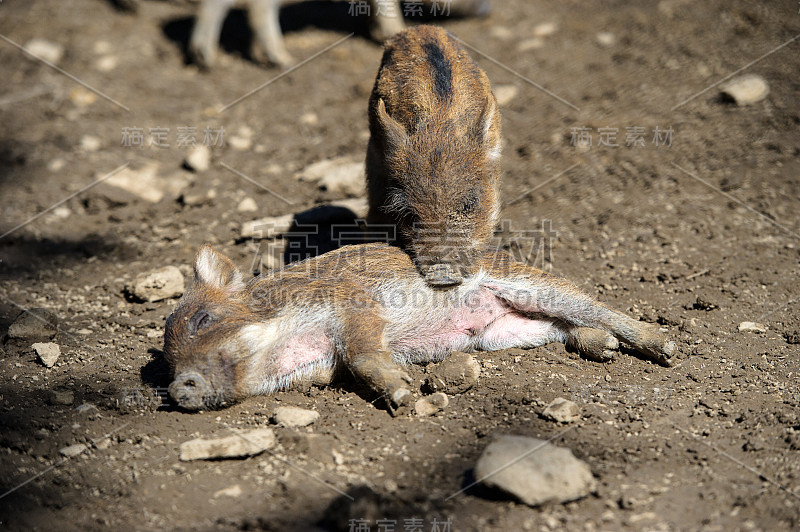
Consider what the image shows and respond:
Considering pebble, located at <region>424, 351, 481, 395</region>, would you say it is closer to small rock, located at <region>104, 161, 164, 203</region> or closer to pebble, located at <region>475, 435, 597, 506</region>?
pebble, located at <region>475, 435, 597, 506</region>

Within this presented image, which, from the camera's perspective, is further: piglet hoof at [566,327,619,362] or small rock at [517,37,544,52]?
small rock at [517,37,544,52]

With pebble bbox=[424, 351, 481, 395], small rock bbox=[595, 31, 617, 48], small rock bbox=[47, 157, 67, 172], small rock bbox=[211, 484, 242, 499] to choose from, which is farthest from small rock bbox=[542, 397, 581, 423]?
small rock bbox=[595, 31, 617, 48]

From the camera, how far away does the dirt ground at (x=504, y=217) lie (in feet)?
10.9

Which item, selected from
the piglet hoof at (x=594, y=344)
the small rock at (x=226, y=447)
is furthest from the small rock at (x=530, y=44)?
the small rock at (x=226, y=447)

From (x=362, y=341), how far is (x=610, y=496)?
5.12ft

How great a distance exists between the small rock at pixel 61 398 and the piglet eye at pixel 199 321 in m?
0.75

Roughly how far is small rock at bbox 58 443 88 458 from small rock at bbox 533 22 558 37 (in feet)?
22.4

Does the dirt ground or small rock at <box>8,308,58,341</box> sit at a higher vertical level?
the dirt ground

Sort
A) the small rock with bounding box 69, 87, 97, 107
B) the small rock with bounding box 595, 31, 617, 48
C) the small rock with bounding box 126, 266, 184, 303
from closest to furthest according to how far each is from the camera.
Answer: the small rock with bounding box 126, 266, 184, 303, the small rock with bounding box 69, 87, 97, 107, the small rock with bounding box 595, 31, 617, 48

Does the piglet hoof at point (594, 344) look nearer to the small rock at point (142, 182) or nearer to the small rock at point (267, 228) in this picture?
the small rock at point (267, 228)

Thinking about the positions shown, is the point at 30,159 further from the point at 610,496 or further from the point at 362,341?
the point at 610,496

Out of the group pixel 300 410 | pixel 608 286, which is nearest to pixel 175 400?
pixel 300 410

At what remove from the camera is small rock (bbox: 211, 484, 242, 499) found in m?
3.31

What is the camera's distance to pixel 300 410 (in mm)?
3889
